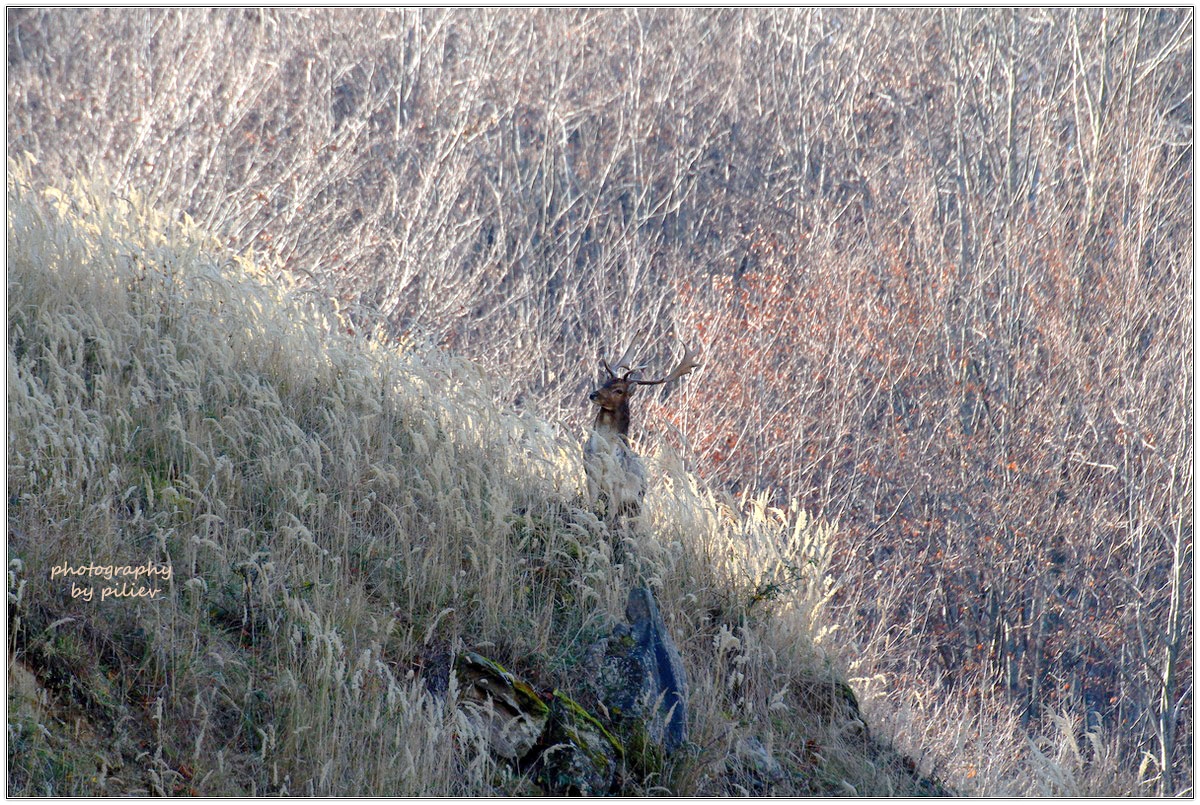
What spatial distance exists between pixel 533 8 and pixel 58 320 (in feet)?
40.8

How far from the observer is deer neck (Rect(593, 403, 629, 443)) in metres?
5.34

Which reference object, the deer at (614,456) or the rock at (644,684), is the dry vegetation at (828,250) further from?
the rock at (644,684)

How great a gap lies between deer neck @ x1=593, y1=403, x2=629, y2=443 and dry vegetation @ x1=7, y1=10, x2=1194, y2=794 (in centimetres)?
86

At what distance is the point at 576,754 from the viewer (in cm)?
425

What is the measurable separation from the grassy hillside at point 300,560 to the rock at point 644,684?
136 mm

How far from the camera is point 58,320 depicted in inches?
211

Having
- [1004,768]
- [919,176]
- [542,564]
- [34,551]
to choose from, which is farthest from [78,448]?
[919,176]

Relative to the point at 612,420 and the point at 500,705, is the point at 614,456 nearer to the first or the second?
the point at 612,420

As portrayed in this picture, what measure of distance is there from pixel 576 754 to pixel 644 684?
0.54 meters

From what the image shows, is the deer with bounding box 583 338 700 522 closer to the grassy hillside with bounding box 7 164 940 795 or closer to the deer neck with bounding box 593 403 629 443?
the deer neck with bounding box 593 403 629 443

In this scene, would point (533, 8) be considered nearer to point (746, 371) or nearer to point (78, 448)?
point (746, 371)

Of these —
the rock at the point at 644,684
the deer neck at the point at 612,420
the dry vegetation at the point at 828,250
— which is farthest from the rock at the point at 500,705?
the dry vegetation at the point at 828,250

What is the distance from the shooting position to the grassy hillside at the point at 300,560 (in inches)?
154

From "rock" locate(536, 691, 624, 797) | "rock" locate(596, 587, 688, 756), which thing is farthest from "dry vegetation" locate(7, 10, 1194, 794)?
"rock" locate(536, 691, 624, 797)
